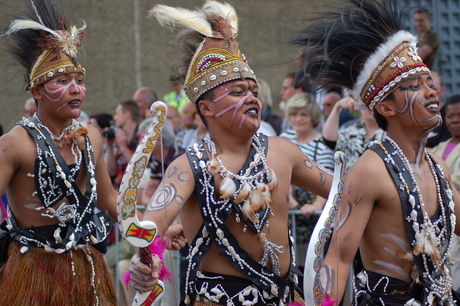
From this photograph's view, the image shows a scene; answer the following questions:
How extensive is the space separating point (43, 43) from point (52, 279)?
154 centimetres

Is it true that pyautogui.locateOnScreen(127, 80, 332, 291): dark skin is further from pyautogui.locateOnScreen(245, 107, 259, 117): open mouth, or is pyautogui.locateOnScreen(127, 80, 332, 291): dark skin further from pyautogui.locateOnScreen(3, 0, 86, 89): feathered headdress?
pyautogui.locateOnScreen(3, 0, 86, 89): feathered headdress

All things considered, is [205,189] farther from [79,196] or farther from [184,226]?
[79,196]

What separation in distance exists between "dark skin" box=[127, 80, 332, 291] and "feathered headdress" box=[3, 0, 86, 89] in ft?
4.83

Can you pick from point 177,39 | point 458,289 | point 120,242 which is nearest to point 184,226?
point 177,39

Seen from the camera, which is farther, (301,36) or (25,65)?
(25,65)

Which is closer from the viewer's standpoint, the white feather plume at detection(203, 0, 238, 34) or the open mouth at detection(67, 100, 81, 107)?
the white feather plume at detection(203, 0, 238, 34)

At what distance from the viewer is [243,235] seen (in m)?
3.75

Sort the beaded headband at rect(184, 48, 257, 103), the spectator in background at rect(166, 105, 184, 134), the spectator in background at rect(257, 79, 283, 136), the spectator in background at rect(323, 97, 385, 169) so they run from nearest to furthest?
1. the beaded headband at rect(184, 48, 257, 103)
2. the spectator in background at rect(323, 97, 385, 169)
3. the spectator in background at rect(257, 79, 283, 136)
4. the spectator in background at rect(166, 105, 184, 134)

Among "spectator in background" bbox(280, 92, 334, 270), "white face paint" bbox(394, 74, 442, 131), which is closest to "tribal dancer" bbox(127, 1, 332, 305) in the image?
"white face paint" bbox(394, 74, 442, 131)

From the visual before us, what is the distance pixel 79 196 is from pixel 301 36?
1.82 meters

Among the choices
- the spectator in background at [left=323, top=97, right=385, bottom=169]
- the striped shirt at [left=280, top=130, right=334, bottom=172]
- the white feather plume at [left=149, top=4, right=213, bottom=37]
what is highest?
the white feather plume at [left=149, top=4, right=213, bottom=37]

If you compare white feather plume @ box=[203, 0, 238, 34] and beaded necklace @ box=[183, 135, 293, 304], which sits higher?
white feather plume @ box=[203, 0, 238, 34]

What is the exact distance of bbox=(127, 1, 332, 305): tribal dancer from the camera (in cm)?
370

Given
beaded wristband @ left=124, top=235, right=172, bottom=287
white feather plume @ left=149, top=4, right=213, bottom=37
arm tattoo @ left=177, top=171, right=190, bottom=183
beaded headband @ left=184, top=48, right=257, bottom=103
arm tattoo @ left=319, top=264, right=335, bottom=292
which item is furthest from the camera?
white feather plume @ left=149, top=4, right=213, bottom=37
